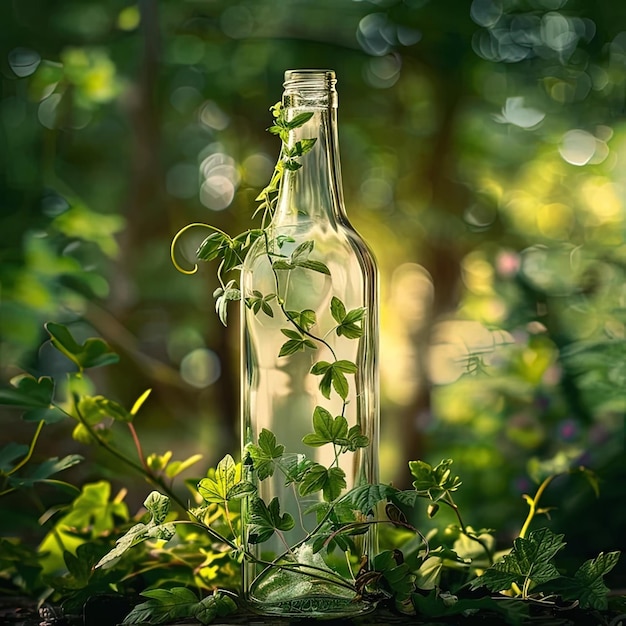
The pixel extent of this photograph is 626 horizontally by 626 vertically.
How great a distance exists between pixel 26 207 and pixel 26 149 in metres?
0.08

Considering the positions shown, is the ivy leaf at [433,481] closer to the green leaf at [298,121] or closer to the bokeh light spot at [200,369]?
the green leaf at [298,121]

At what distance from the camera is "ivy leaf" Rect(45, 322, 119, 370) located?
69 centimetres

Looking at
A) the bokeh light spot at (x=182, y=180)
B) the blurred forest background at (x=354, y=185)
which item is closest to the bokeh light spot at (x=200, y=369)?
the blurred forest background at (x=354, y=185)

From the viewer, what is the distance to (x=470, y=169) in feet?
3.95

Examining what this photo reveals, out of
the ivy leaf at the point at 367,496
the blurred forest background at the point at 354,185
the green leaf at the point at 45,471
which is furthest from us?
the blurred forest background at the point at 354,185

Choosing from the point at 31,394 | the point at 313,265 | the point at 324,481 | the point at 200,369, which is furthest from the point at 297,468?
the point at 200,369

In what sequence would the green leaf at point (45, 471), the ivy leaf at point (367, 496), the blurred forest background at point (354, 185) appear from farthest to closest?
the blurred forest background at point (354, 185) < the green leaf at point (45, 471) < the ivy leaf at point (367, 496)

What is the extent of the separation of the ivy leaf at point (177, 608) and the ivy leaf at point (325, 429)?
0.11 metres

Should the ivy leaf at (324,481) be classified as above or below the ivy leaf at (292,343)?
below

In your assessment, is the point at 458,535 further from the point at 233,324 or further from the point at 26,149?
the point at 26,149

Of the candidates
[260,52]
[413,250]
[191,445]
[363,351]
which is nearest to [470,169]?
[413,250]

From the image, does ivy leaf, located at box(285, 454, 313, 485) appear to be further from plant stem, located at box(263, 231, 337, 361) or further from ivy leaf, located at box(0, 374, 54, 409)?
ivy leaf, located at box(0, 374, 54, 409)

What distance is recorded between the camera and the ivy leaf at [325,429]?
0.57 meters

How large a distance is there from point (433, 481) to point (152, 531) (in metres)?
0.18
